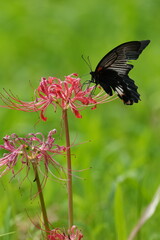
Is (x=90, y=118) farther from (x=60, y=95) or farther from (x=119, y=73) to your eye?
(x=60, y=95)

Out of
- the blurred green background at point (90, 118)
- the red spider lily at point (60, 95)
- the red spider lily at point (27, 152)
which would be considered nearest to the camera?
the red spider lily at point (27, 152)

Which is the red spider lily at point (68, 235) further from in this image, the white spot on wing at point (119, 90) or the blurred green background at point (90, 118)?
the white spot on wing at point (119, 90)

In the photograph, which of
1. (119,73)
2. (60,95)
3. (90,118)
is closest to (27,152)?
(60,95)

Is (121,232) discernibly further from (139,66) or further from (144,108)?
(139,66)

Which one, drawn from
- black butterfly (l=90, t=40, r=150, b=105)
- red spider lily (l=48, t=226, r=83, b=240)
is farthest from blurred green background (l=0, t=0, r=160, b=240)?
black butterfly (l=90, t=40, r=150, b=105)

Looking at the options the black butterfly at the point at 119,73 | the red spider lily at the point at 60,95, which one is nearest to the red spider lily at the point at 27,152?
the red spider lily at the point at 60,95

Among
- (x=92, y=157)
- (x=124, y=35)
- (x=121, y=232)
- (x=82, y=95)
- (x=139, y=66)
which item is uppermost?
(x=124, y=35)

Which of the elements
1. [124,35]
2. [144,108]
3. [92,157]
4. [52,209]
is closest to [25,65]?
[124,35]
